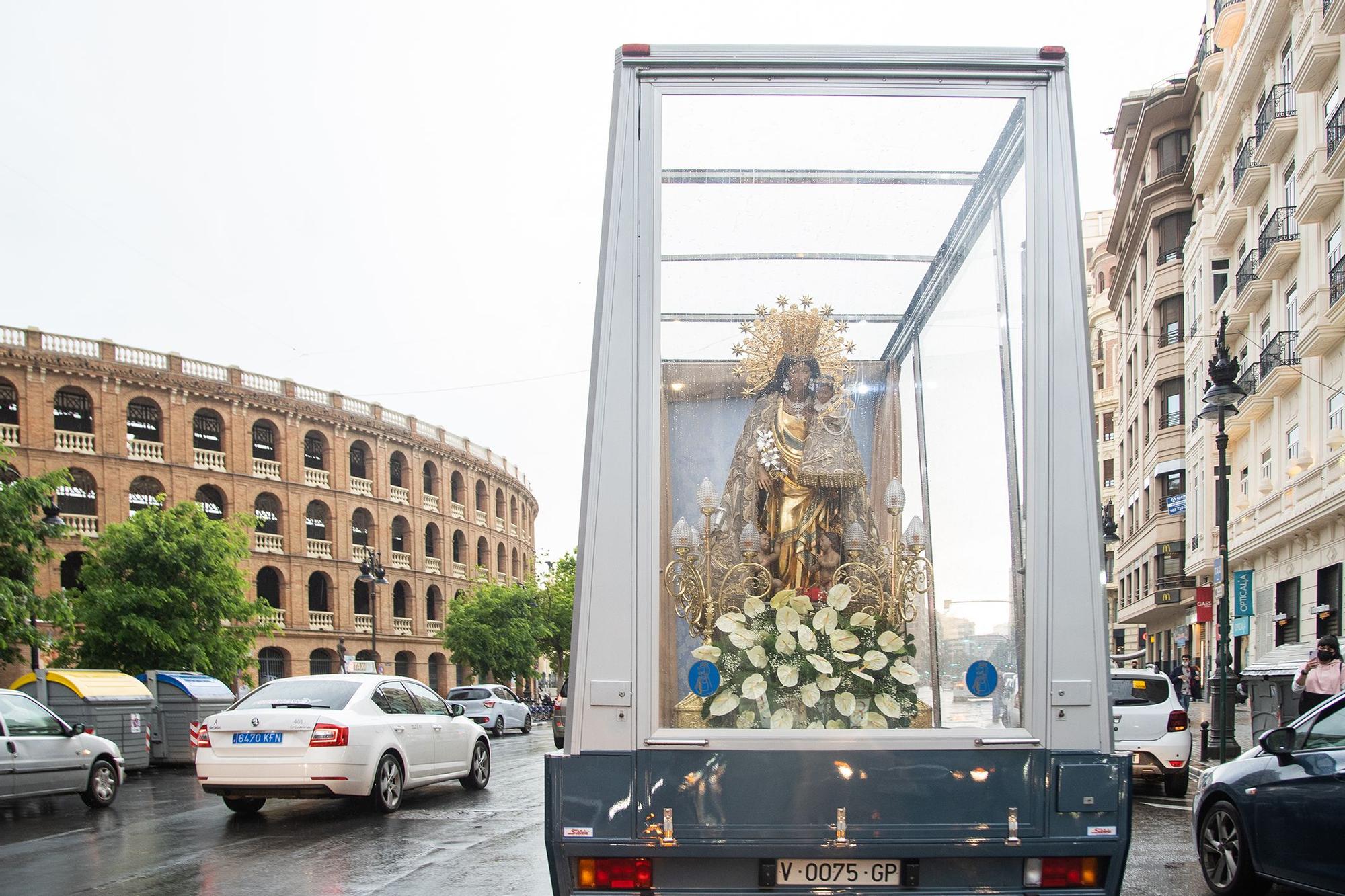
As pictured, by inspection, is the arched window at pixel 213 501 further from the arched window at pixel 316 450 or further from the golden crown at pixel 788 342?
the golden crown at pixel 788 342

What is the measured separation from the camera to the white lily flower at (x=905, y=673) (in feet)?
14.2

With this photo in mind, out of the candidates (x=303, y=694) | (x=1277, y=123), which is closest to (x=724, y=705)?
(x=303, y=694)

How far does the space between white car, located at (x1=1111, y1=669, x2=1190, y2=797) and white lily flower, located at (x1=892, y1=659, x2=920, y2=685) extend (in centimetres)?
948

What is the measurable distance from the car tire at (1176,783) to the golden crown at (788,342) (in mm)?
10755

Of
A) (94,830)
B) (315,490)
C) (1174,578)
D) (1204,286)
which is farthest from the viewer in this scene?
(315,490)

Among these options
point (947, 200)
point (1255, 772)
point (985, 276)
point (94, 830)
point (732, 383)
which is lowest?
point (94, 830)

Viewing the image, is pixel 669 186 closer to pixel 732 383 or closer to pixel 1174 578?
pixel 732 383

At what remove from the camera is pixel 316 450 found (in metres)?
54.8

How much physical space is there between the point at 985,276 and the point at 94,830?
10311 mm

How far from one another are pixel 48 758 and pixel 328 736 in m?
3.61

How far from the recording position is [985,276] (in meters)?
4.54

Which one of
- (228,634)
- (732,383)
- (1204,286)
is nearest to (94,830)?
(732,383)

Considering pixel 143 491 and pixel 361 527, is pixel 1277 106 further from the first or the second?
pixel 361 527

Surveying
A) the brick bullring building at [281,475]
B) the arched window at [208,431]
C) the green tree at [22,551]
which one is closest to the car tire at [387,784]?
the green tree at [22,551]
